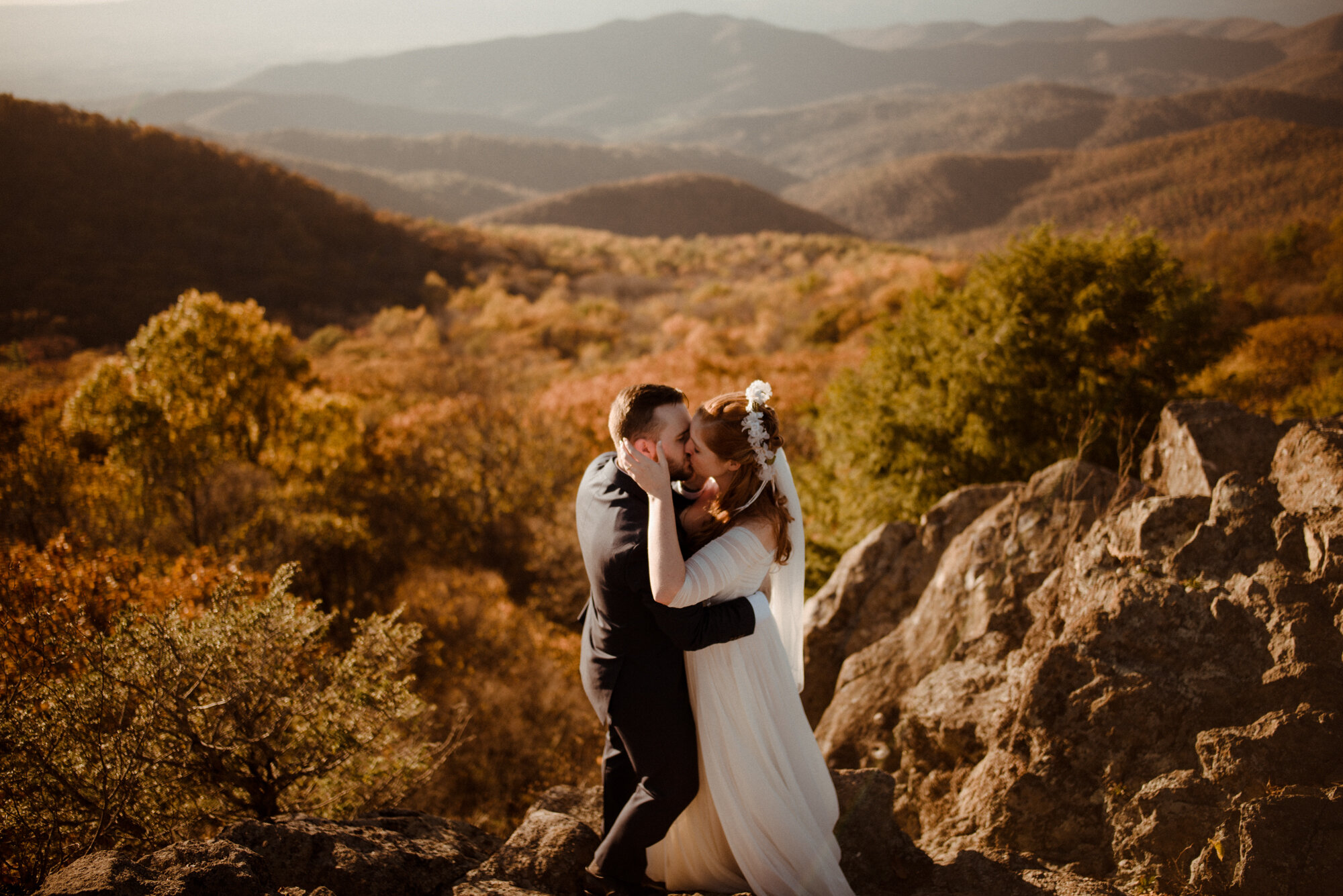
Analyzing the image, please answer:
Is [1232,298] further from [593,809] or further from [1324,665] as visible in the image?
[593,809]

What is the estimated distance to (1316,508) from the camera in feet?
11.3

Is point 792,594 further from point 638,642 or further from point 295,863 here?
point 295,863

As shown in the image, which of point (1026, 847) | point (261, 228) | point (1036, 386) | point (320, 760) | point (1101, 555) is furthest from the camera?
point (261, 228)

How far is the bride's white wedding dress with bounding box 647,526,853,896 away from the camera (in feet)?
10.3

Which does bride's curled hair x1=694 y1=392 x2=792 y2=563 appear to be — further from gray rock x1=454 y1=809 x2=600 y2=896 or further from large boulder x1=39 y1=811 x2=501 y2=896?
large boulder x1=39 y1=811 x2=501 y2=896

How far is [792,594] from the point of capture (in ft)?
12.2

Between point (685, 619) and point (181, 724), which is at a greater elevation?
point (685, 619)

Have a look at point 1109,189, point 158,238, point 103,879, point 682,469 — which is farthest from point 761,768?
point 1109,189

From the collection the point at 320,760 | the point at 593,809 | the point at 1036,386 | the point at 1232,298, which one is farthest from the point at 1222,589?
the point at 1232,298

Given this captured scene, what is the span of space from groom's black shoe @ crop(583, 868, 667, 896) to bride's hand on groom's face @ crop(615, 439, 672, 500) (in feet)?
6.23

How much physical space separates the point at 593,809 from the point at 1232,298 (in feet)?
92.0

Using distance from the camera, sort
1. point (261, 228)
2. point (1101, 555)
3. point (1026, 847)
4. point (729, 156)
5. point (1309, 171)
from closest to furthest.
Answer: point (1026, 847), point (1101, 555), point (261, 228), point (1309, 171), point (729, 156)

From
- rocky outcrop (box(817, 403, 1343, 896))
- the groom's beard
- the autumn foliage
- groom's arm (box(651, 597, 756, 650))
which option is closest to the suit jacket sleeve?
groom's arm (box(651, 597, 756, 650))

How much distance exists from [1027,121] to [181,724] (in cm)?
17613
